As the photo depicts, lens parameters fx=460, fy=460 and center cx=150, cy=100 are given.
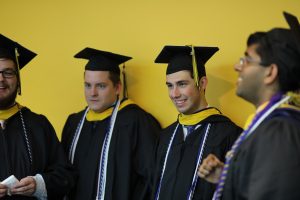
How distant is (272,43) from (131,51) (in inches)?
83.5

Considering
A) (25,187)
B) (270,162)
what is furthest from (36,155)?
(270,162)

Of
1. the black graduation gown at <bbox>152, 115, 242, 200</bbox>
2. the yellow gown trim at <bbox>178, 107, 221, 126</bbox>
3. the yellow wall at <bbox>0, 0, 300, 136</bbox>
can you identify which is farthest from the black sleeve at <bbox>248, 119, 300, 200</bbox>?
the yellow wall at <bbox>0, 0, 300, 136</bbox>

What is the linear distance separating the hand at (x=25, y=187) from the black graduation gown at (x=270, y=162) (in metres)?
1.42

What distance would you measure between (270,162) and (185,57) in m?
1.59

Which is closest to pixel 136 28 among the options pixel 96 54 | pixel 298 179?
pixel 96 54

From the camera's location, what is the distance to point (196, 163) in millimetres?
3004

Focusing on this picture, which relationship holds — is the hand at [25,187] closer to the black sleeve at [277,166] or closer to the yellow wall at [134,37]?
the yellow wall at [134,37]

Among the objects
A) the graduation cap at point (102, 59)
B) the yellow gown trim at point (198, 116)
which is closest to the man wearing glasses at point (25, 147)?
the graduation cap at point (102, 59)

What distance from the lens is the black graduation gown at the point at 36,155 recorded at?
3035 mm

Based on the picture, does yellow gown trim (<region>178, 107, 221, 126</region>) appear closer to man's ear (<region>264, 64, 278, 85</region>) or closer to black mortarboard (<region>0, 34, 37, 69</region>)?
man's ear (<region>264, 64, 278, 85</region>)

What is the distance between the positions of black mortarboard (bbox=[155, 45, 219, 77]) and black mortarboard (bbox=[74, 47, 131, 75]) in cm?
48

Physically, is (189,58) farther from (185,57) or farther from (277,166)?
(277,166)

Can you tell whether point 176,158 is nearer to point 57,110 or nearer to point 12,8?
point 57,110

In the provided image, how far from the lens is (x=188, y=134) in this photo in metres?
3.16
